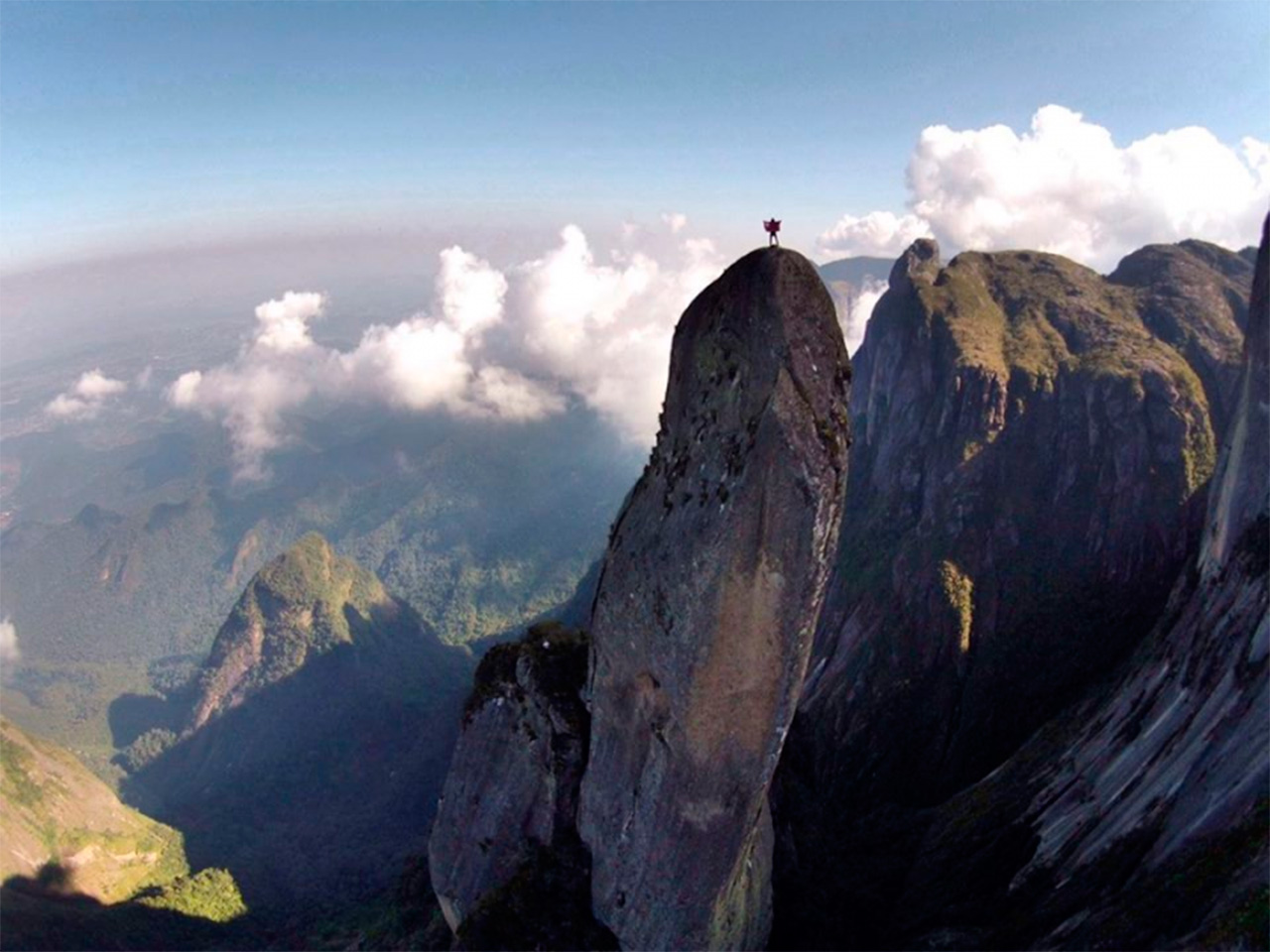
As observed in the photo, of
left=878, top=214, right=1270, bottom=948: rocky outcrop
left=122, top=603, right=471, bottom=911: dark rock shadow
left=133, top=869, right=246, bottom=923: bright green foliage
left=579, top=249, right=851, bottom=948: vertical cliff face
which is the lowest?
left=122, top=603, right=471, bottom=911: dark rock shadow

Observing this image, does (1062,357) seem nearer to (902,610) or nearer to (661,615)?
(902,610)

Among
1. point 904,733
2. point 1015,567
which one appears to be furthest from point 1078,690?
point 1015,567

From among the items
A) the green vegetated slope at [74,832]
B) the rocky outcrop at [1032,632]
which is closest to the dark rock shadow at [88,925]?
the green vegetated slope at [74,832]

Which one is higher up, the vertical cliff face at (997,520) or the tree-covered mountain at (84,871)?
the vertical cliff face at (997,520)

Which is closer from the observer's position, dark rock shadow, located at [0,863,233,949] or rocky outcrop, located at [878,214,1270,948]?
rocky outcrop, located at [878,214,1270,948]

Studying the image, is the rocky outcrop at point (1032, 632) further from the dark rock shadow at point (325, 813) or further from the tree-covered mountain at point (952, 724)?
the dark rock shadow at point (325, 813)

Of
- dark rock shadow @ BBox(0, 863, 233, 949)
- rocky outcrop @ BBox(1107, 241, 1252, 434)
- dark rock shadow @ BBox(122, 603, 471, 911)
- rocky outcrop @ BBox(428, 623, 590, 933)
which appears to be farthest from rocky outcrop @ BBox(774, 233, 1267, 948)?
dark rock shadow @ BBox(0, 863, 233, 949)

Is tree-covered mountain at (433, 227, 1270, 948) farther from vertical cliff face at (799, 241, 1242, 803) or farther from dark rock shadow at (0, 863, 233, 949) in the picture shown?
dark rock shadow at (0, 863, 233, 949)

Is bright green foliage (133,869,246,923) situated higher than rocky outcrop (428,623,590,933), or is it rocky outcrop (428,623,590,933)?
rocky outcrop (428,623,590,933)
